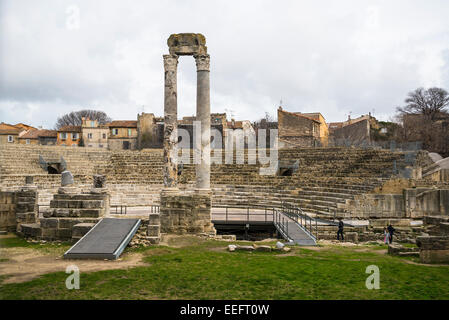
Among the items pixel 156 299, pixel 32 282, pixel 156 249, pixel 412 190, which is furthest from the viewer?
pixel 412 190

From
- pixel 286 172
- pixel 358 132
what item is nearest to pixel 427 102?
pixel 358 132

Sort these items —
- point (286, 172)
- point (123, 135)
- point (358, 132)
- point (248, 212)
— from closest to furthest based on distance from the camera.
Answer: point (248, 212) → point (286, 172) → point (358, 132) → point (123, 135)

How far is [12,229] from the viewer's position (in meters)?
14.1

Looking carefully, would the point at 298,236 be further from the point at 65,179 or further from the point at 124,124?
the point at 124,124

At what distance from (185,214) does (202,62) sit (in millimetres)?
6232

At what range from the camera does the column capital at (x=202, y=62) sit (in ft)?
50.2

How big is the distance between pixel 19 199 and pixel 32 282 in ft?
24.4

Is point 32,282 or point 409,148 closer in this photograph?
point 32,282

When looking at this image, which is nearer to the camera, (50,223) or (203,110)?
(50,223)

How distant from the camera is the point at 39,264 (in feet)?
31.3

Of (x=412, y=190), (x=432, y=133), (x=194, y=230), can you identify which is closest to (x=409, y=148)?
(x=412, y=190)

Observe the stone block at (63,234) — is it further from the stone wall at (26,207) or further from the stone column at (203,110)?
the stone column at (203,110)

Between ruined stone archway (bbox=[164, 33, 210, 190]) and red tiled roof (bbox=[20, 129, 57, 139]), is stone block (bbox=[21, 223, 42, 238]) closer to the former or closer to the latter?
ruined stone archway (bbox=[164, 33, 210, 190])
